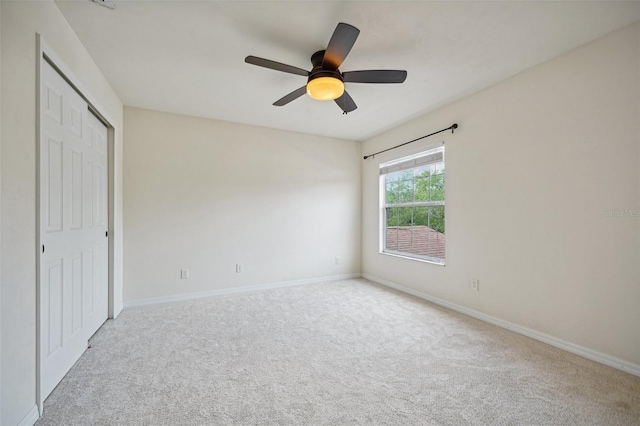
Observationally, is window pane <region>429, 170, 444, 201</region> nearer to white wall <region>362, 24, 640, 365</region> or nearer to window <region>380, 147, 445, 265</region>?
window <region>380, 147, 445, 265</region>

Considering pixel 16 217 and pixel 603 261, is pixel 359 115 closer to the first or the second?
pixel 603 261

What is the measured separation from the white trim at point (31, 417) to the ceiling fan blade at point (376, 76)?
285cm

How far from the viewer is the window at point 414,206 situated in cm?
366

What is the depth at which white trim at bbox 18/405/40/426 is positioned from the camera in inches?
57.1

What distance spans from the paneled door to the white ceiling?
604mm

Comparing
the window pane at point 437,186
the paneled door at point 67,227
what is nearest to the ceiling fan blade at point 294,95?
the paneled door at point 67,227

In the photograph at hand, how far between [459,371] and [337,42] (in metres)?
2.43

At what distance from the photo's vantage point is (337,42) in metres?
1.80

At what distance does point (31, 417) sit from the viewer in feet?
4.94

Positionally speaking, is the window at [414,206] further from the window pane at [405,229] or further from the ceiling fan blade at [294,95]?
the ceiling fan blade at [294,95]

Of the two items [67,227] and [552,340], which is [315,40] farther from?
[552,340]

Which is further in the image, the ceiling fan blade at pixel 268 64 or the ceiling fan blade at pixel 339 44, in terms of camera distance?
the ceiling fan blade at pixel 268 64

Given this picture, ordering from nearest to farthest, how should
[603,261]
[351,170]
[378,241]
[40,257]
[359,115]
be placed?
[40,257] → [603,261] → [359,115] → [378,241] → [351,170]

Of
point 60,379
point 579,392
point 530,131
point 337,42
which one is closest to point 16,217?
point 60,379
